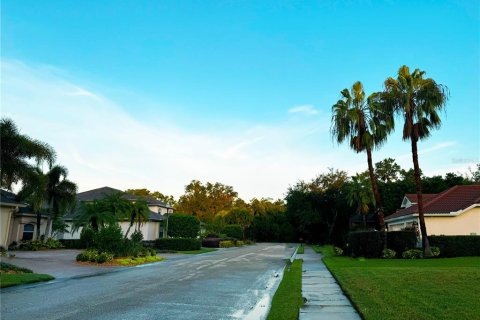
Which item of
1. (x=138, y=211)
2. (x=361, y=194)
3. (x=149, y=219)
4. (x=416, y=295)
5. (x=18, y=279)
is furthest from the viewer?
(x=361, y=194)

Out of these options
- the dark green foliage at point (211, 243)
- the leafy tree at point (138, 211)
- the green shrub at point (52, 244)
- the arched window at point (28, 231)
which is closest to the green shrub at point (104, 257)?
the leafy tree at point (138, 211)

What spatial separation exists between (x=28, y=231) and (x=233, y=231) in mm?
37660

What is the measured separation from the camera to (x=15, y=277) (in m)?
13.8

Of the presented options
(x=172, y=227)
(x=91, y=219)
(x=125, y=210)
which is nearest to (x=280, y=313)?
(x=91, y=219)

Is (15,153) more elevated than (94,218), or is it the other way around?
(15,153)

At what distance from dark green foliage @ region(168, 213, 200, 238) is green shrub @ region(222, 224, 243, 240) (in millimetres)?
20567

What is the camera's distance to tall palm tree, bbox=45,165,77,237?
125ft

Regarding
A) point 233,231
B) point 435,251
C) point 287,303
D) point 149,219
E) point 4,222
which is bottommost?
point 287,303

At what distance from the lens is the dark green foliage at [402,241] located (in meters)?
26.5

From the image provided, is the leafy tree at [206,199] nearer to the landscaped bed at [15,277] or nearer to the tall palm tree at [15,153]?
the tall palm tree at [15,153]

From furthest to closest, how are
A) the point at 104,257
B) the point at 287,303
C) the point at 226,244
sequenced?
the point at 226,244 < the point at 104,257 < the point at 287,303

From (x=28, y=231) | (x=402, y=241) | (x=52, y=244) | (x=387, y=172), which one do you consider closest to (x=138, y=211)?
(x=52, y=244)

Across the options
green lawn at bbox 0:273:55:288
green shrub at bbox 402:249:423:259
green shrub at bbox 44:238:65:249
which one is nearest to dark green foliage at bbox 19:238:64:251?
green shrub at bbox 44:238:65:249

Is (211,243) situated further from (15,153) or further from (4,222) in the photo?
(15,153)
